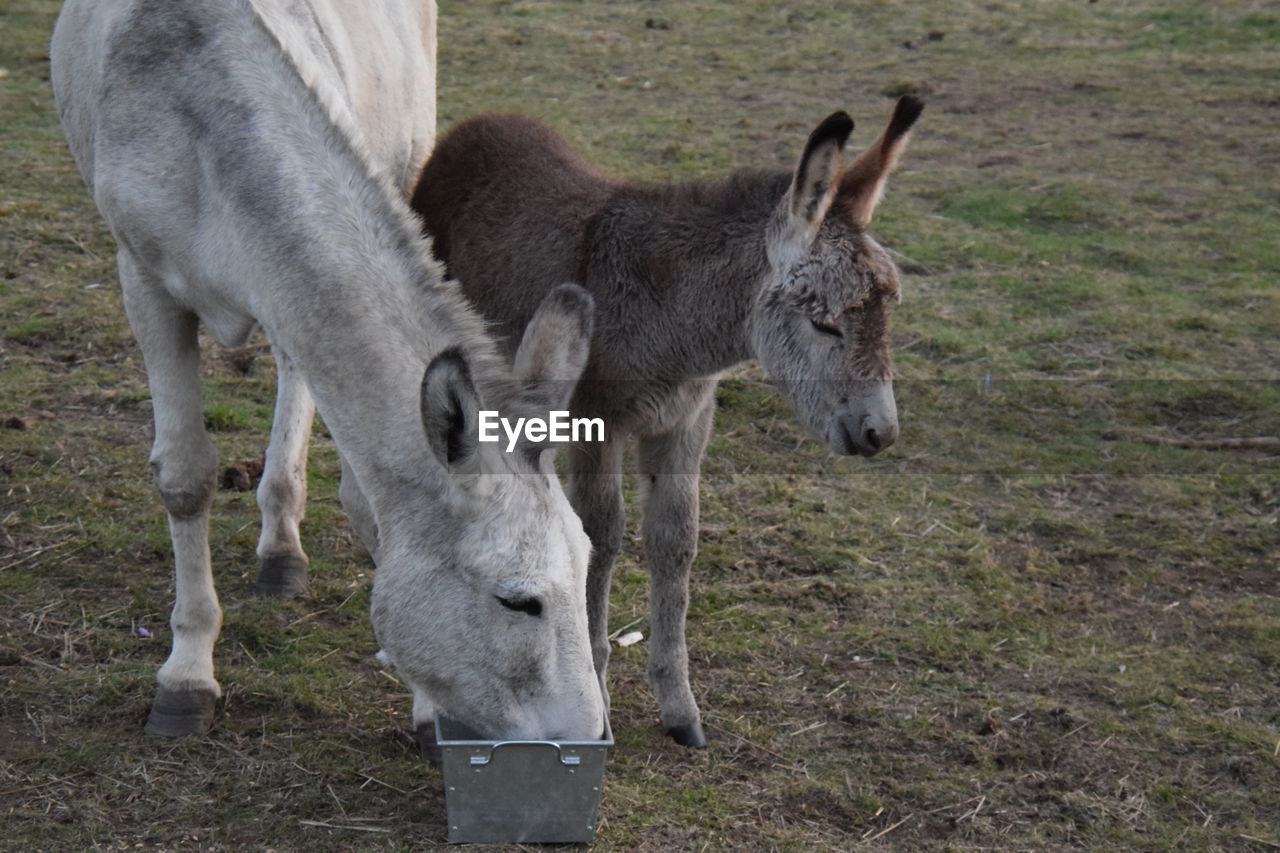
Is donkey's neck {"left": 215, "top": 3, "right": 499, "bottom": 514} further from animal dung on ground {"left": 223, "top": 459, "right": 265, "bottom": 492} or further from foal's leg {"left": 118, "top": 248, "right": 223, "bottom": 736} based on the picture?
animal dung on ground {"left": 223, "top": 459, "right": 265, "bottom": 492}

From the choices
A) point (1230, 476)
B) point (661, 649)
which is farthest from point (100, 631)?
point (1230, 476)

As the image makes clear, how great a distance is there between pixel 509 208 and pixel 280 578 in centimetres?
154

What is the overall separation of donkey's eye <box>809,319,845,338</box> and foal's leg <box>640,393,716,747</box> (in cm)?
54

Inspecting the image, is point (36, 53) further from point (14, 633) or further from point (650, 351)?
point (650, 351)

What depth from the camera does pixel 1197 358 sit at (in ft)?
22.6

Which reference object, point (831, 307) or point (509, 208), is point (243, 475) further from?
point (831, 307)

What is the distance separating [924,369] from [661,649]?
2906mm

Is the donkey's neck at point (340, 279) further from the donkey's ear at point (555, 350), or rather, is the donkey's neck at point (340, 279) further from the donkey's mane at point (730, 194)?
the donkey's mane at point (730, 194)

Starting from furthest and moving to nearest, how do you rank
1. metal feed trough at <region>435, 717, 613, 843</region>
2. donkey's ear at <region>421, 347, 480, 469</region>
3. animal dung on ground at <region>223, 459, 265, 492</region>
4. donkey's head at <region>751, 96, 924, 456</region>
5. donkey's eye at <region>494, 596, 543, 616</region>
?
animal dung on ground at <region>223, 459, 265, 492</region>, donkey's head at <region>751, 96, 924, 456</region>, metal feed trough at <region>435, 717, 613, 843</region>, donkey's eye at <region>494, 596, 543, 616</region>, donkey's ear at <region>421, 347, 480, 469</region>

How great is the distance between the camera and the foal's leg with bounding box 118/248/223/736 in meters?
4.01

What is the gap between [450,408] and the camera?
9.71ft

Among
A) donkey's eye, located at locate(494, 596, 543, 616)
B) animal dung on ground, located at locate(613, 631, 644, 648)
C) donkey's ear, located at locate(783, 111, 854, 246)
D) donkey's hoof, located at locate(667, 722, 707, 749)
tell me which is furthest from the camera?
animal dung on ground, located at locate(613, 631, 644, 648)

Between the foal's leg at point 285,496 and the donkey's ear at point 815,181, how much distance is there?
195 cm

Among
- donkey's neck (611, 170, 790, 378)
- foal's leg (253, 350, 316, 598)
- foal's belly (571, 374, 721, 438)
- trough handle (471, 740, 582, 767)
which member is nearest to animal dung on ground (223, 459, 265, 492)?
foal's leg (253, 350, 316, 598)
